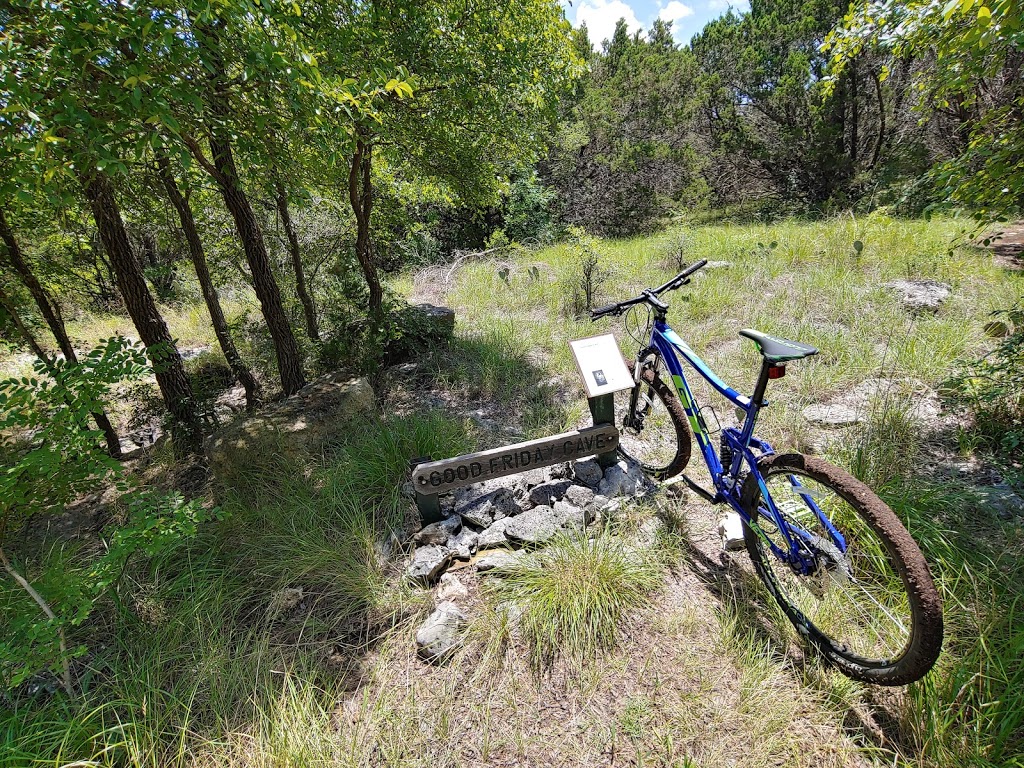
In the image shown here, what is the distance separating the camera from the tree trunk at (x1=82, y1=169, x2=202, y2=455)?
11.0 ft

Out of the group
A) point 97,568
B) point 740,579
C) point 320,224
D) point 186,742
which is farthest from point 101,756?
point 320,224

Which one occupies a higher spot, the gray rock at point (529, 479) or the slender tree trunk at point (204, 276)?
the slender tree trunk at point (204, 276)

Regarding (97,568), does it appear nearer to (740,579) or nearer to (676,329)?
(740,579)

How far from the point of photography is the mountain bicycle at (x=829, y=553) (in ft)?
4.43

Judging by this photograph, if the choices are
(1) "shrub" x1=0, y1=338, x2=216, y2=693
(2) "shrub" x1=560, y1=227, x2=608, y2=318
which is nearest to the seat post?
(1) "shrub" x1=0, y1=338, x2=216, y2=693

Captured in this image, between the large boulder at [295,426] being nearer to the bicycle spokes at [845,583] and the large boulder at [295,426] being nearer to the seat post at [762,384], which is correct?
the seat post at [762,384]

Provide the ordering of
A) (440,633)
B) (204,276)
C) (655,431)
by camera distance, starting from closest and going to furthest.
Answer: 1. (440,633)
2. (655,431)
3. (204,276)

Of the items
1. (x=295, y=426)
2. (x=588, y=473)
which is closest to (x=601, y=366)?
(x=588, y=473)

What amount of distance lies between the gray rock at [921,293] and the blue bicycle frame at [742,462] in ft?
12.0

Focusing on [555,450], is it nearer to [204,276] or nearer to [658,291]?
[658,291]

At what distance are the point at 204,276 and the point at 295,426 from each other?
2273 millimetres

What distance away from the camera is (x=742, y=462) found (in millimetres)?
2014

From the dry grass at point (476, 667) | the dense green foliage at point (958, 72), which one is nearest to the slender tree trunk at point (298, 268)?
the dry grass at point (476, 667)

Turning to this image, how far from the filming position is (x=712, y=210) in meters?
13.4
